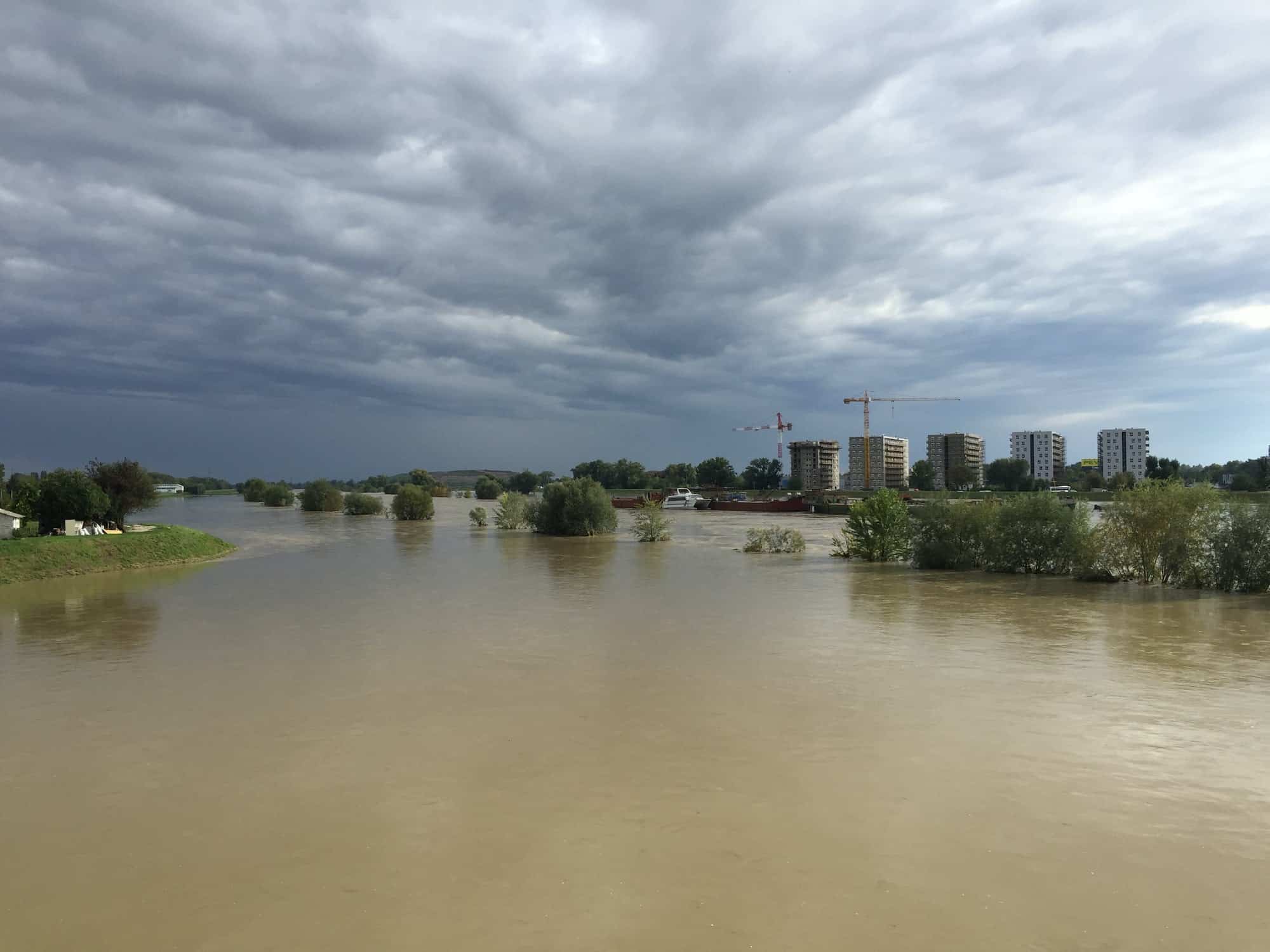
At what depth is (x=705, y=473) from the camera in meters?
174

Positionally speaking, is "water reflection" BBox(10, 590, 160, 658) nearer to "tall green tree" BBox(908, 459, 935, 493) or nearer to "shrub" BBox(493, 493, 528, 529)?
"shrub" BBox(493, 493, 528, 529)

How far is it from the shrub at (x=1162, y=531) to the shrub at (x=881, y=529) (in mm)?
8096

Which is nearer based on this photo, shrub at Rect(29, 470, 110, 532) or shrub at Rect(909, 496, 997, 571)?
shrub at Rect(909, 496, 997, 571)

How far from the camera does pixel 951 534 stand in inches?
1139

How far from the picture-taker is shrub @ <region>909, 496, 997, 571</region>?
28234mm

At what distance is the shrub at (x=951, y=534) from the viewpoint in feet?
92.6

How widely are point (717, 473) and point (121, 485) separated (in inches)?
5564

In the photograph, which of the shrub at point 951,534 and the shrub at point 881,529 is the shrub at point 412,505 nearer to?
the shrub at point 881,529

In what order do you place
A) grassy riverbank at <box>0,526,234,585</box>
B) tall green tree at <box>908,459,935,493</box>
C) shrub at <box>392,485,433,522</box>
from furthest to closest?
1. tall green tree at <box>908,459,935,493</box>
2. shrub at <box>392,485,433,522</box>
3. grassy riverbank at <box>0,526,234,585</box>

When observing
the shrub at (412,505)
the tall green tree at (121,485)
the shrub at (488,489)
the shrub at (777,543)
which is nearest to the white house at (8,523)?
the tall green tree at (121,485)

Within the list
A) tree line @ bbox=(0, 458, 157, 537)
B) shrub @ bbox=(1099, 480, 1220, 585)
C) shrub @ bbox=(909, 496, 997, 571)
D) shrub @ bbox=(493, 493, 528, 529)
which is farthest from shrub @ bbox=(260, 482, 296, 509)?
shrub @ bbox=(1099, 480, 1220, 585)

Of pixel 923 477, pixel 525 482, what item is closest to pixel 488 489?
pixel 525 482

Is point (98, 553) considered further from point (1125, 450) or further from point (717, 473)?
point (1125, 450)

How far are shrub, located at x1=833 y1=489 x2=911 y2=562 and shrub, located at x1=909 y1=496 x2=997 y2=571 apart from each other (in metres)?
1.00
